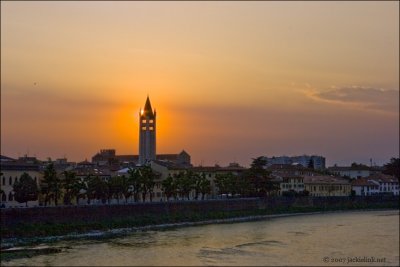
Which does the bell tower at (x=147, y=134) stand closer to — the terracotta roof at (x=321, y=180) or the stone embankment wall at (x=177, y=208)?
the terracotta roof at (x=321, y=180)

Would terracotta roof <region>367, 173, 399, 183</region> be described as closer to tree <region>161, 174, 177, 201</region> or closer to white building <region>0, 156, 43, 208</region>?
tree <region>161, 174, 177, 201</region>

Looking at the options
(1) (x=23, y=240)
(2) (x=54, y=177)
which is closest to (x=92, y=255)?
(1) (x=23, y=240)

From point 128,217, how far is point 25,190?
24.5 ft

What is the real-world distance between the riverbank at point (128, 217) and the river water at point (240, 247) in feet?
8.22

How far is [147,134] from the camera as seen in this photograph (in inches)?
3743

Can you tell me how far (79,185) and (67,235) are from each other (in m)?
9.06

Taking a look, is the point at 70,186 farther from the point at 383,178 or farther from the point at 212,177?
the point at 383,178

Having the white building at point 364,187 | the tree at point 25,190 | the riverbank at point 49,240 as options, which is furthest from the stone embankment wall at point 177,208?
the white building at point 364,187

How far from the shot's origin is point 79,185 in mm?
47844

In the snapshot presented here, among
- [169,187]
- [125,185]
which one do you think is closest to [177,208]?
[125,185]

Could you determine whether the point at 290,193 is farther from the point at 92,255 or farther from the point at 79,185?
the point at 92,255

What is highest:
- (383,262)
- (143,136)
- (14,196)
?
(143,136)

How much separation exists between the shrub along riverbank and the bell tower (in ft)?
91.6

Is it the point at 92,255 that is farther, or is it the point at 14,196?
the point at 14,196
